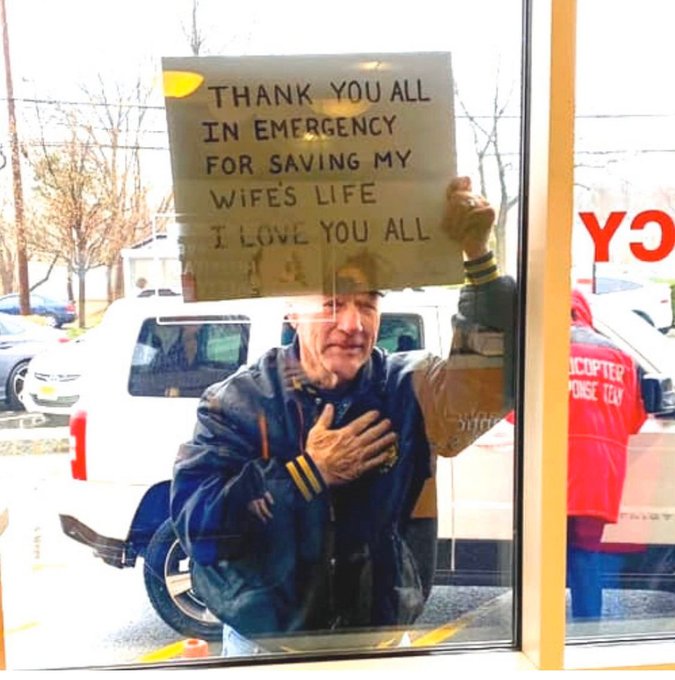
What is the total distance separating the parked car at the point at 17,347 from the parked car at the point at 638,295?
1.08m

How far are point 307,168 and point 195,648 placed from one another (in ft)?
3.27

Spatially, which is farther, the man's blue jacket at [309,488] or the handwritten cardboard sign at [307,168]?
the man's blue jacket at [309,488]

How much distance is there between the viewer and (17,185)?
1.48 meters

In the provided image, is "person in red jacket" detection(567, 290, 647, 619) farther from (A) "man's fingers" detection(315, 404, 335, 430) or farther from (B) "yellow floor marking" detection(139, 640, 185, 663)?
(B) "yellow floor marking" detection(139, 640, 185, 663)

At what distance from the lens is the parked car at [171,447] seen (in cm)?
155

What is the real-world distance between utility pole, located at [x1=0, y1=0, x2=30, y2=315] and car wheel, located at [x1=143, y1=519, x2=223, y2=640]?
0.54 m

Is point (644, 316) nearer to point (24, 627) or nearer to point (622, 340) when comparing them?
point (622, 340)

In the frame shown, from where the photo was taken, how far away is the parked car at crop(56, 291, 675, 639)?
1550 millimetres

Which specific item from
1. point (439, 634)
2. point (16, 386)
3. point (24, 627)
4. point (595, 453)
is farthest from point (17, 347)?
point (595, 453)

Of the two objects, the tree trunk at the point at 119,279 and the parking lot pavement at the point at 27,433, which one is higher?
the tree trunk at the point at 119,279

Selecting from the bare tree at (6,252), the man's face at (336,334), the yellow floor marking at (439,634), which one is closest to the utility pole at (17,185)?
the bare tree at (6,252)

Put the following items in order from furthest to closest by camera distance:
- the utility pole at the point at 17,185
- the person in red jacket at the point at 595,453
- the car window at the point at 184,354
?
the person in red jacket at the point at 595,453 < the car window at the point at 184,354 < the utility pole at the point at 17,185

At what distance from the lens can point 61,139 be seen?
1495 mm

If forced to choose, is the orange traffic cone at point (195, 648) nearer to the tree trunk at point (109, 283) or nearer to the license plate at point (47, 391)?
the license plate at point (47, 391)
